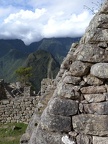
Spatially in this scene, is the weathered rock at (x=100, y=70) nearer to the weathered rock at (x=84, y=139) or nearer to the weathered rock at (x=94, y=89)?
the weathered rock at (x=94, y=89)

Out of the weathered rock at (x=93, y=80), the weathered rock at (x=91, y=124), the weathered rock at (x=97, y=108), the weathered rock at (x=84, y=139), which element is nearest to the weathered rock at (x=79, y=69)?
the weathered rock at (x=93, y=80)

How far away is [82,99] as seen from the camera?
5418 mm

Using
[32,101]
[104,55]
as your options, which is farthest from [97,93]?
[32,101]

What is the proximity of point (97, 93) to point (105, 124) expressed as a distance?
0.49m

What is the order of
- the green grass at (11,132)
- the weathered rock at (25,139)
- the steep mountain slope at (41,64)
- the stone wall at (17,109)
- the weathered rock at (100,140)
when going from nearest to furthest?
the weathered rock at (100,140) < the weathered rock at (25,139) < the green grass at (11,132) < the stone wall at (17,109) < the steep mountain slope at (41,64)

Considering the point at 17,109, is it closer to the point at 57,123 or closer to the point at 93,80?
the point at 57,123

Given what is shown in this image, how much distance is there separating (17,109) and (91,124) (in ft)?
41.8

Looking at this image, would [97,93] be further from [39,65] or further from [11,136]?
[39,65]

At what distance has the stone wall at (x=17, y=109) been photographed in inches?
695

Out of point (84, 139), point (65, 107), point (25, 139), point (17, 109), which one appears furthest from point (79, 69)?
point (17, 109)

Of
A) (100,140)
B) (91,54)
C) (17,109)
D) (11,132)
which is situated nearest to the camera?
(100,140)

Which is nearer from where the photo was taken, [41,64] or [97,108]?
[97,108]

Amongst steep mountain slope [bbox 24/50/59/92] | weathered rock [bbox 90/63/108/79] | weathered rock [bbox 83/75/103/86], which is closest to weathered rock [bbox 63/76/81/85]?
weathered rock [bbox 83/75/103/86]

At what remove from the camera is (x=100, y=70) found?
5.36m
